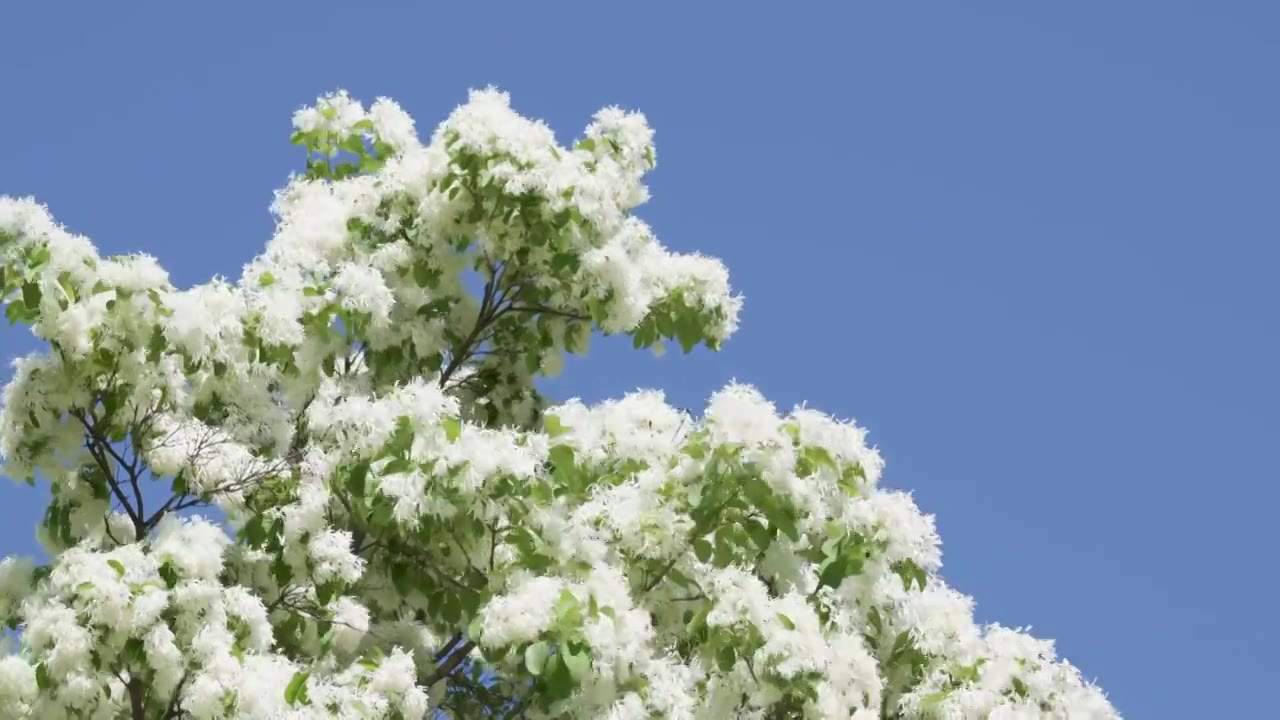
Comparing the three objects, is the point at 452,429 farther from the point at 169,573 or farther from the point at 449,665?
the point at 449,665

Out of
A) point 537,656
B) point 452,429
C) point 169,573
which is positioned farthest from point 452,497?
point 169,573

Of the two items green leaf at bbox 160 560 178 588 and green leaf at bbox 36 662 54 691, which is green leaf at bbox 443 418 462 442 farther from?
green leaf at bbox 36 662 54 691

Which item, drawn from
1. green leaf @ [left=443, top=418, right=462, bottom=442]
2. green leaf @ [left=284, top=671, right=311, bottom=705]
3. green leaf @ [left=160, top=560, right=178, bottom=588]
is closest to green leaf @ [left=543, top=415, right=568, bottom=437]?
green leaf @ [left=443, top=418, right=462, bottom=442]

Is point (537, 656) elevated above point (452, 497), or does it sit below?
below

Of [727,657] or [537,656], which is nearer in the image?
[537,656]

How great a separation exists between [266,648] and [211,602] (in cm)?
45

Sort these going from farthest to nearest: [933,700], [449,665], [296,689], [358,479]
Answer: [449,665], [933,700], [358,479], [296,689]

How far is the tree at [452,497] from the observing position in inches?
382

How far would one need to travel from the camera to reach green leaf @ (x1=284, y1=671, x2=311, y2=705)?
9484 mm

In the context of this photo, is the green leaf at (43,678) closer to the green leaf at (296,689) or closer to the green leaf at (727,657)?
the green leaf at (296,689)

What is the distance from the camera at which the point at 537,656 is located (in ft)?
30.4

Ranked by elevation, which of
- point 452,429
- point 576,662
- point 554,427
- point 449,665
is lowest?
point 576,662

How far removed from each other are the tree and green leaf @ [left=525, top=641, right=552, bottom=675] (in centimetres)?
1

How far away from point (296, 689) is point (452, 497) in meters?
1.25
